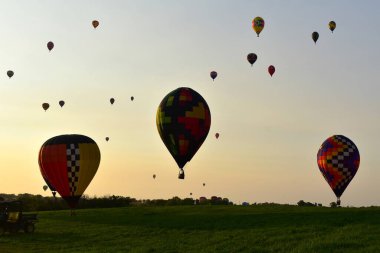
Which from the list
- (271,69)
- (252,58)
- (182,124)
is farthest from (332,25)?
(182,124)

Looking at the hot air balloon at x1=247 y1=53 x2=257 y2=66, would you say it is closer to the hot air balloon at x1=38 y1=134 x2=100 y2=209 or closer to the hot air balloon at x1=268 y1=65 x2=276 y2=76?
the hot air balloon at x1=268 y1=65 x2=276 y2=76

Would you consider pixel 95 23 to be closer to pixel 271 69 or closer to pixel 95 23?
pixel 95 23

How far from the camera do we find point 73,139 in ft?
167

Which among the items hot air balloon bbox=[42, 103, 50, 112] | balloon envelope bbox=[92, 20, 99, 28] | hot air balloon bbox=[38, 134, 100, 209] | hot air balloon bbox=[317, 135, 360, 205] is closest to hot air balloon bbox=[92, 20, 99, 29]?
Answer: balloon envelope bbox=[92, 20, 99, 28]

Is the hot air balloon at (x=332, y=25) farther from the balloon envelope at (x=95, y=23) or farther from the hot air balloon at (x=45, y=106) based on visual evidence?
the hot air balloon at (x=45, y=106)

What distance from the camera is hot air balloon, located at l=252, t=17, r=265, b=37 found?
58609 millimetres

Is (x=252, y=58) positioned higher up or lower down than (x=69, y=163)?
higher up

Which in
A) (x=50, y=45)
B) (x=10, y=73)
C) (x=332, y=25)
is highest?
(x=332, y=25)

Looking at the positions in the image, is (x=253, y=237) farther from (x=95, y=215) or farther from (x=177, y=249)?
(x=95, y=215)

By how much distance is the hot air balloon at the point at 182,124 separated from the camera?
45.2 m

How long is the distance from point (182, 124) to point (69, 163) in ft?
36.0

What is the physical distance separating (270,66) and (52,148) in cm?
2354

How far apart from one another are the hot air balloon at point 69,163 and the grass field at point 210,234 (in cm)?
450

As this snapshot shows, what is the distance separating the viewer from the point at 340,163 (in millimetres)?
57500
